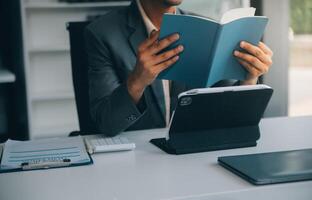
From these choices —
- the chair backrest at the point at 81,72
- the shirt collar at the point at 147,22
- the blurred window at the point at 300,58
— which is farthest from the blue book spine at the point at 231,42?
the blurred window at the point at 300,58

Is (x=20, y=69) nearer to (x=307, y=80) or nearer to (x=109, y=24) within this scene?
(x=109, y=24)

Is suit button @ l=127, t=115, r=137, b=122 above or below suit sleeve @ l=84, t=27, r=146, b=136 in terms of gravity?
below

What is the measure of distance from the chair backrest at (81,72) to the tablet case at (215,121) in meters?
0.61

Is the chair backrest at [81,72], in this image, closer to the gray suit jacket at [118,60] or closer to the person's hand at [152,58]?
the gray suit jacket at [118,60]

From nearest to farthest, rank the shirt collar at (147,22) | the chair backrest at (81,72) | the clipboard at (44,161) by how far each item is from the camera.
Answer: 1. the clipboard at (44,161)
2. the shirt collar at (147,22)
3. the chair backrest at (81,72)

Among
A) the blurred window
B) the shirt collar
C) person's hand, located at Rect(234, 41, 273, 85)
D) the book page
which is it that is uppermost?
the book page

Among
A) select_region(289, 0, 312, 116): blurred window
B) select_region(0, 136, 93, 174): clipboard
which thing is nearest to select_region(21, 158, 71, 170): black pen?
select_region(0, 136, 93, 174): clipboard

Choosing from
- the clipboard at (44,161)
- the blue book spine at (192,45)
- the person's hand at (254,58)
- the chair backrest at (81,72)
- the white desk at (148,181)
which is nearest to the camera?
the white desk at (148,181)

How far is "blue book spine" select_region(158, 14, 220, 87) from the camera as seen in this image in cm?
139

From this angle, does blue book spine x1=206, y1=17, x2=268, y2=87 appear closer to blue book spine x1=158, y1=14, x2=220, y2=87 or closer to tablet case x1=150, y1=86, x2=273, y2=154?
blue book spine x1=158, y1=14, x2=220, y2=87

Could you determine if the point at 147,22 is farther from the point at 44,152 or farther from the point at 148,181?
the point at 148,181

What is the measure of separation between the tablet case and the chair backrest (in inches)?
24.0

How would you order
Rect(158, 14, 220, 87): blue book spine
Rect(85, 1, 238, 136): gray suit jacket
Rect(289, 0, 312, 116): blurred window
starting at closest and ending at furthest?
Rect(158, 14, 220, 87): blue book spine < Rect(85, 1, 238, 136): gray suit jacket < Rect(289, 0, 312, 116): blurred window

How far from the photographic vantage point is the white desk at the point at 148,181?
1.06m
